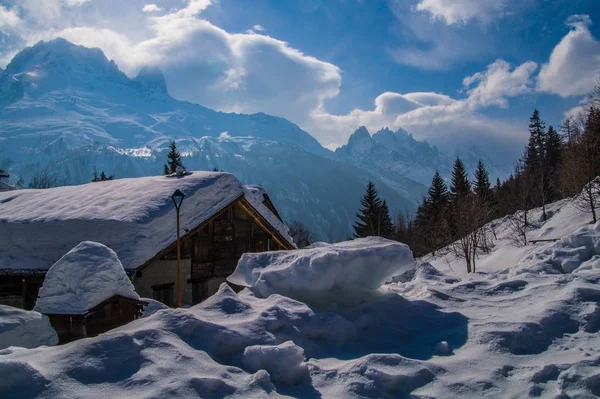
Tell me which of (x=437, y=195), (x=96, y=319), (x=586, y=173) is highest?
(x=437, y=195)

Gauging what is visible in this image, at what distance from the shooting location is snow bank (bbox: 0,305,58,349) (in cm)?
542

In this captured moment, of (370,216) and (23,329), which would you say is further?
(370,216)

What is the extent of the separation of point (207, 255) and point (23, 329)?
46.4 feet

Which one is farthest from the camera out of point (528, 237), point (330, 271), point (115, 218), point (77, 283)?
point (528, 237)

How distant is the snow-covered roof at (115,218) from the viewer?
1642 centimetres

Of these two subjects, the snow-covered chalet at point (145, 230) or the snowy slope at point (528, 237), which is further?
the snowy slope at point (528, 237)

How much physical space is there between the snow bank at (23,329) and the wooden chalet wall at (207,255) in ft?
34.7

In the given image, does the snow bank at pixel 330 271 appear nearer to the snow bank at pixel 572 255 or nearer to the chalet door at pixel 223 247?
the snow bank at pixel 572 255

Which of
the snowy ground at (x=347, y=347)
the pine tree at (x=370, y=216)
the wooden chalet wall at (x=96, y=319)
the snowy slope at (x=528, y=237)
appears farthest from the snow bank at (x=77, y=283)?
the pine tree at (x=370, y=216)

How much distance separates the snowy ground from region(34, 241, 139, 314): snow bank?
3101mm

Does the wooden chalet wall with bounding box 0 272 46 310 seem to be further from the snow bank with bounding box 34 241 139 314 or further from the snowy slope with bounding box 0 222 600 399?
the snowy slope with bounding box 0 222 600 399

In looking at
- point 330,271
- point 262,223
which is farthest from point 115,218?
point 330,271

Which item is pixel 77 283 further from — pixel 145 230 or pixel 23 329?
pixel 145 230

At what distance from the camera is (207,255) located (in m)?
19.8
